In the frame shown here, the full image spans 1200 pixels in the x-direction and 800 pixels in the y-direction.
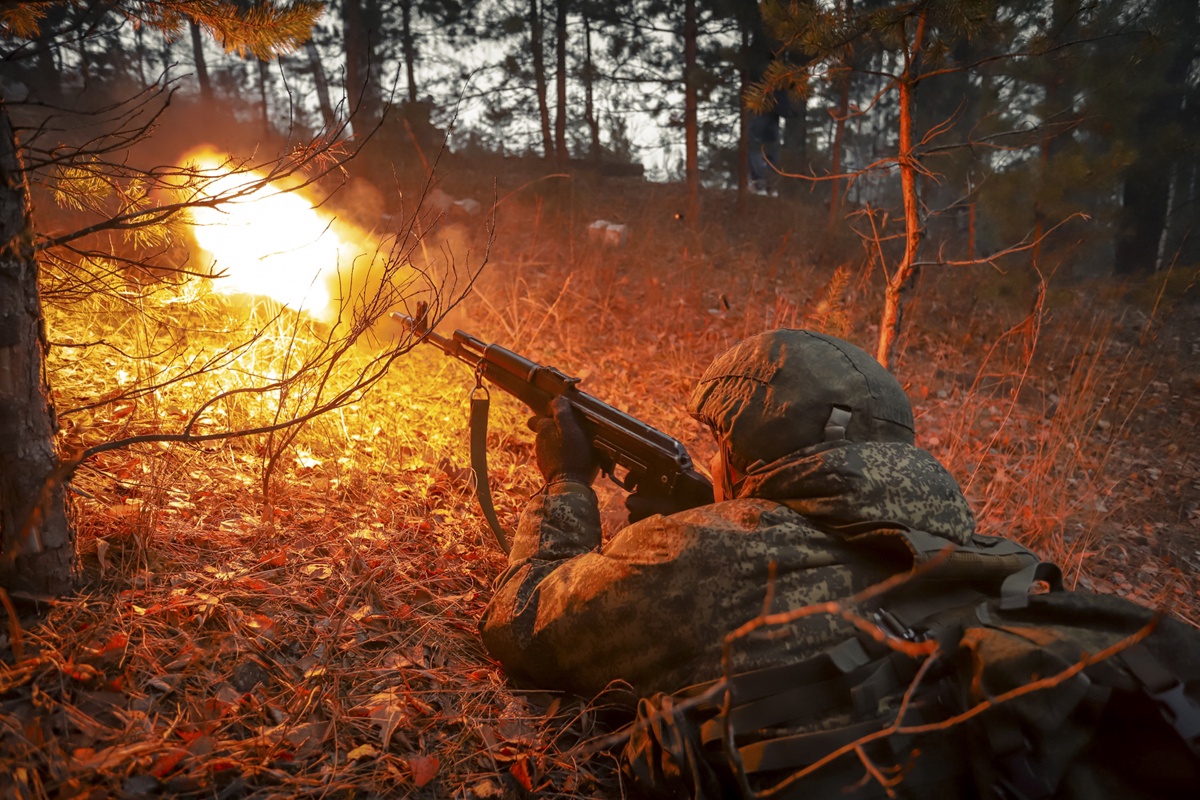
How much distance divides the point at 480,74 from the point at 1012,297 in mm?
12049

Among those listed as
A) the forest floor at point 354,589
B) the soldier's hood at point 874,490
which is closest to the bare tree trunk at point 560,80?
the forest floor at point 354,589

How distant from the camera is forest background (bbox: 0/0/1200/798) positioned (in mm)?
2166

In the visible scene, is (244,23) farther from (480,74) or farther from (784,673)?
(480,74)

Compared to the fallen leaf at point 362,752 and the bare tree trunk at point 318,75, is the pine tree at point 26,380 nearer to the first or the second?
the fallen leaf at point 362,752

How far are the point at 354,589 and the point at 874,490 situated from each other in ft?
7.83

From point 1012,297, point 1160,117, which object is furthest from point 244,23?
point 1160,117

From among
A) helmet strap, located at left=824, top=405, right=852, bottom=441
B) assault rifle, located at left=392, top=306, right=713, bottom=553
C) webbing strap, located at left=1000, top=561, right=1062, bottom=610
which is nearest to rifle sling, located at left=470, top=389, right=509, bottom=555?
assault rifle, located at left=392, top=306, right=713, bottom=553

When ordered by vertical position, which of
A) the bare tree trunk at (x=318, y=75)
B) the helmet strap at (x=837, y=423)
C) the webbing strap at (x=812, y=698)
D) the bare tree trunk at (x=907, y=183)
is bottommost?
the webbing strap at (x=812, y=698)

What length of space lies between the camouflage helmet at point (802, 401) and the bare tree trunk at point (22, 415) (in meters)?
2.43

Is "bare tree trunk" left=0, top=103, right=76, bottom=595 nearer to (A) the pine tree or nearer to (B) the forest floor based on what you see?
(A) the pine tree

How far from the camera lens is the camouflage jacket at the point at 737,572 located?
2.21 meters

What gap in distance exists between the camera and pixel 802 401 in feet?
8.31

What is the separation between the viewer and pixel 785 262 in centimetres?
1276

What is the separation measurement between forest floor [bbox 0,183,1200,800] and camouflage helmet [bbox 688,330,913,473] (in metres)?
1.31
